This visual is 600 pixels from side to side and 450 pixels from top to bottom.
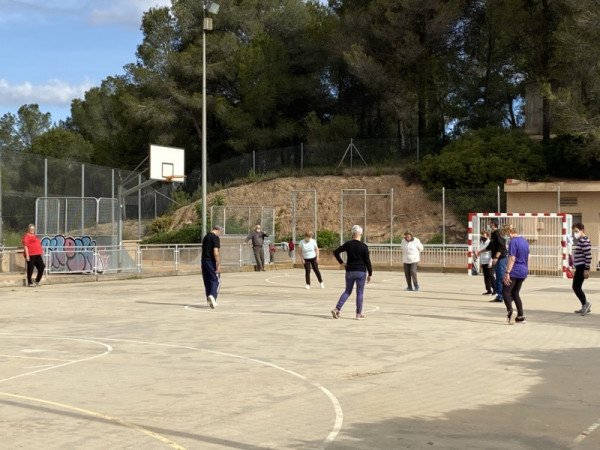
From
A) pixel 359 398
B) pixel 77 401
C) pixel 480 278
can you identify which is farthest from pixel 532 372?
pixel 480 278

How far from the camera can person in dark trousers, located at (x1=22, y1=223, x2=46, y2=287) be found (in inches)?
993

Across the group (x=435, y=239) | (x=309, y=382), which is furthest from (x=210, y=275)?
(x=435, y=239)

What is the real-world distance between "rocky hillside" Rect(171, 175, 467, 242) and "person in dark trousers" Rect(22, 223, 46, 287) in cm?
2236

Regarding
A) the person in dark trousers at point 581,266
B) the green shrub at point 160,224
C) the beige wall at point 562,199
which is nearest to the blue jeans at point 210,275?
the person in dark trousers at point 581,266

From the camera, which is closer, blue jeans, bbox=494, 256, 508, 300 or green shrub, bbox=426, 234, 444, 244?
blue jeans, bbox=494, 256, 508, 300

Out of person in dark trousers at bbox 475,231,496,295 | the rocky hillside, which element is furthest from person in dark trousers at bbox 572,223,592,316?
the rocky hillside

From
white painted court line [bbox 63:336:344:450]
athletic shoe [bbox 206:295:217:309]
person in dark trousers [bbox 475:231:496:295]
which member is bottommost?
white painted court line [bbox 63:336:344:450]

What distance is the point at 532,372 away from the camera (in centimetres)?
1073

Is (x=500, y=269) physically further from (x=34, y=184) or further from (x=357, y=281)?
(x=34, y=184)

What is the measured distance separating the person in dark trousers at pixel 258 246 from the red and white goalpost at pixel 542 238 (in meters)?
8.21

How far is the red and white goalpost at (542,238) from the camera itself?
110 ft

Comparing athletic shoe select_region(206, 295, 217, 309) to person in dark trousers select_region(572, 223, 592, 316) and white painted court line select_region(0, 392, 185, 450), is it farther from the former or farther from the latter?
white painted court line select_region(0, 392, 185, 450)

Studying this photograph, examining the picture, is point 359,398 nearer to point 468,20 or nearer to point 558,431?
point 558,431

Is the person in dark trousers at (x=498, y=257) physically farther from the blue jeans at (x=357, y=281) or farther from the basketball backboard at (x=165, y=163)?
the basketball backboard at (x=165, y=163)
